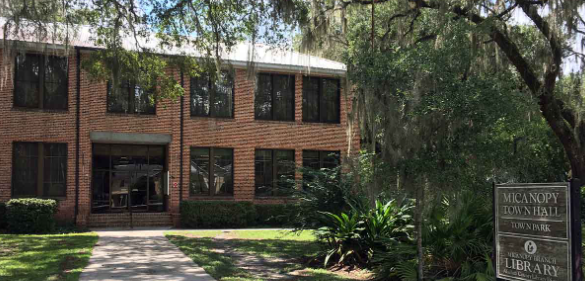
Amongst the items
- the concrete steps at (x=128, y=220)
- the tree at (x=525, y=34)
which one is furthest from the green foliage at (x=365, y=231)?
the concrete steps at (x=128, y=220)

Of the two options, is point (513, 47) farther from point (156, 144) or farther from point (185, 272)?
point (156, 144)

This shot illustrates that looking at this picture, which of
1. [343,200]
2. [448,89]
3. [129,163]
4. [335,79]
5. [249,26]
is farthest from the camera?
[335,79]

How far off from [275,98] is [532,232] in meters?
18.7

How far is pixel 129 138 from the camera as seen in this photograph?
21.2 meters

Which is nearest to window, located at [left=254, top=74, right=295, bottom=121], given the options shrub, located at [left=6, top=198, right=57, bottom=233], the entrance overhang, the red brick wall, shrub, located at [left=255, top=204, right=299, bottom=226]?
shrub, located at [left=255, top=204, right=299, bottom=226]

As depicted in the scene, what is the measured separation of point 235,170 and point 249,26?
9988 millimetres

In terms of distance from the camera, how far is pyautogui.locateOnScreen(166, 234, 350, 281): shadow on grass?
1006 centimetres

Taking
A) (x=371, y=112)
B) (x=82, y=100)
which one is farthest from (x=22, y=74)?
(x=371, y=112)

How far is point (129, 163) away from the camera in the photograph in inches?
875

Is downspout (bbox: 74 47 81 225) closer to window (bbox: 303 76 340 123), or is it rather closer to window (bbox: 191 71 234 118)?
window (bbox: 191 71 234 118)

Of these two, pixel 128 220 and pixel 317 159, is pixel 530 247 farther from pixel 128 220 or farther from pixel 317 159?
pixel 317 159

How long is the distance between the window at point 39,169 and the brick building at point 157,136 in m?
0.03

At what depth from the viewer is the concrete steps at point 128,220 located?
68.2 feet

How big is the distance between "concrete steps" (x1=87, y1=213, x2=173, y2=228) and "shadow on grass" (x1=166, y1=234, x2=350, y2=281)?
4544 mm
